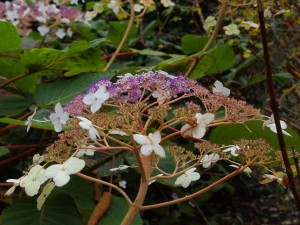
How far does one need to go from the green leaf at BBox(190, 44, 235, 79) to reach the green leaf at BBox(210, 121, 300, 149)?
487 millimetres

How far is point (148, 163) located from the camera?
775mm

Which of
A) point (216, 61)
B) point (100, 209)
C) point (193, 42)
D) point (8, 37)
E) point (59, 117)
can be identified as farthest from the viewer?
point (193, 42)

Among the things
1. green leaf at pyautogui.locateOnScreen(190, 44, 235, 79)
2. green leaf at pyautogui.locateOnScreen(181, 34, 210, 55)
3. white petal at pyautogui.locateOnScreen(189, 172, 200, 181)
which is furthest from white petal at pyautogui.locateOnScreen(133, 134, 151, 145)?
green leaf at pyautogui.locateOnScreen(181, 34, 210, 55)

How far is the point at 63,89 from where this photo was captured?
1350 mm

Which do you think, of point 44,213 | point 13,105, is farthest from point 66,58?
point 44,213

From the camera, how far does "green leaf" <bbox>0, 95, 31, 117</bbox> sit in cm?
139

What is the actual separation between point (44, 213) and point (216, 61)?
911 millimetres

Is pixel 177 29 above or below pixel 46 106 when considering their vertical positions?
below

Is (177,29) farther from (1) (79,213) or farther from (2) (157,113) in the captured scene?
(2) (157,113)

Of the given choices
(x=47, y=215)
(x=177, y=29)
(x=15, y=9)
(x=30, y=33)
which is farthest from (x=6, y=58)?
(x=177, y=29)

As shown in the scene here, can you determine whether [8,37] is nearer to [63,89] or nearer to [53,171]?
[63,89]

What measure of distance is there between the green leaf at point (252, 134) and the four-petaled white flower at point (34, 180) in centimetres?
48

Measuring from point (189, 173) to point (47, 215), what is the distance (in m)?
0.36

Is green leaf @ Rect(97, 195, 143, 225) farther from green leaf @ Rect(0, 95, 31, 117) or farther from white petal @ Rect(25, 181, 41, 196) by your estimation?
green leaf @ Rect(0, 95, 31, 117)
